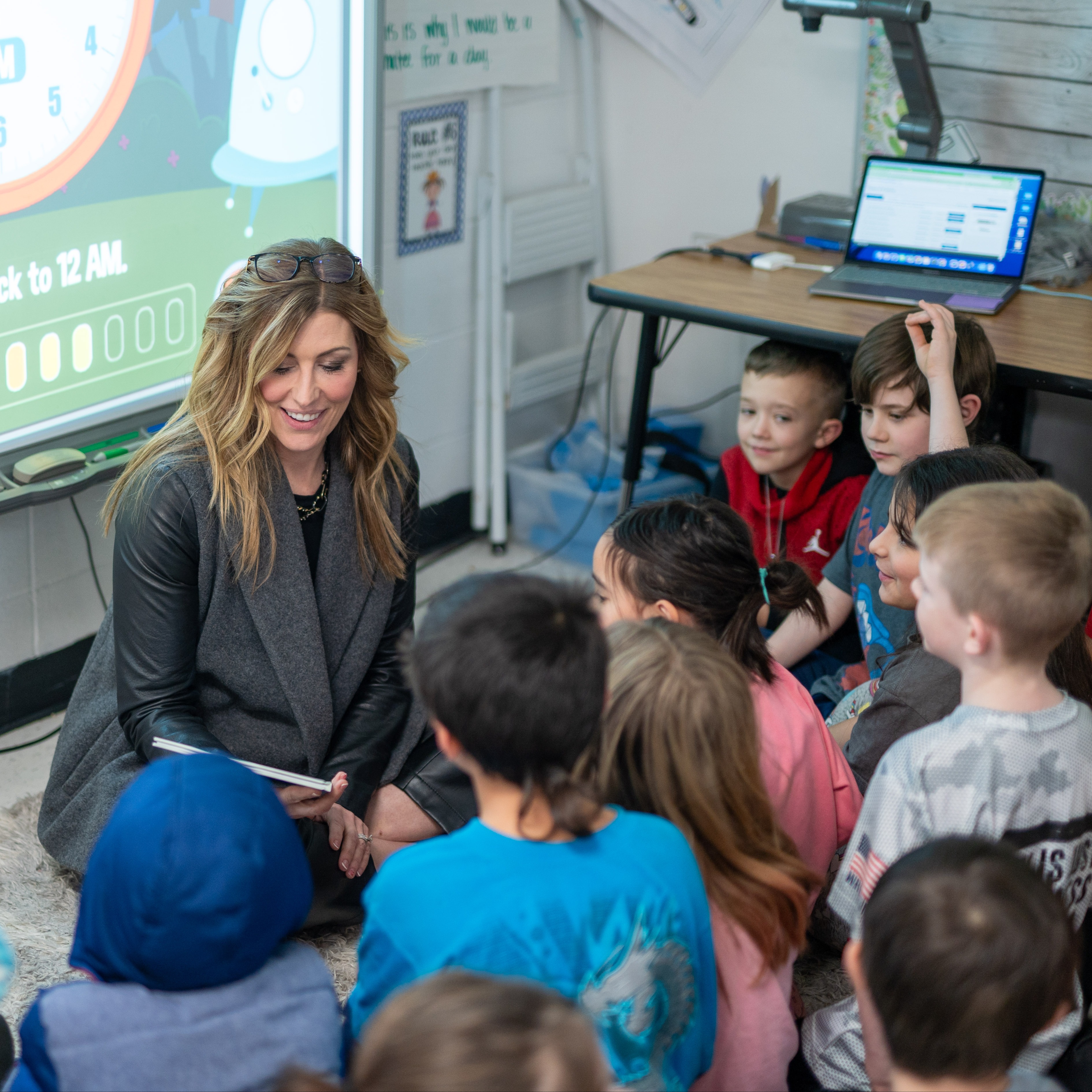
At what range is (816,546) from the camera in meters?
2.25

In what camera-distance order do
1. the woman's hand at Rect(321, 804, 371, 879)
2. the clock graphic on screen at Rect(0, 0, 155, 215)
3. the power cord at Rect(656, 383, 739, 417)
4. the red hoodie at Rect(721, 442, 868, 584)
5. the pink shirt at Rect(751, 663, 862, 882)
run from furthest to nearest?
the power cord at Rect(656, 383, 739, 417)
the red hoodie at Rect(721, 442, 868, 584)
the clock graphic on screen at Rect(0, 0, 155, 215)
the woman's hand at Rect(321, 804, 371, 879)
the pink shirt at Rect(751, 663, 862, 882)

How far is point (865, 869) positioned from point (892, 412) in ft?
3.21

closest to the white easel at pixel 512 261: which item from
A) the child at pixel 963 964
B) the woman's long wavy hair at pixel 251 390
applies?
the woman's long wavy hair at pixel 251 390

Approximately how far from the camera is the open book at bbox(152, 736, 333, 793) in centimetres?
144

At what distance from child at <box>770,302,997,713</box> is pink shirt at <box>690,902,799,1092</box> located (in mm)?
776

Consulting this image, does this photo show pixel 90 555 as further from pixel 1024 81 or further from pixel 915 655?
pixel 1024 81

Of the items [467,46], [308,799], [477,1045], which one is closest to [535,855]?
[477,1045]

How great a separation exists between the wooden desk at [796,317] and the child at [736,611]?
2.65ft

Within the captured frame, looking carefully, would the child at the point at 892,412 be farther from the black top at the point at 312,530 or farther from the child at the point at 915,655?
the black top at the point at 312,530

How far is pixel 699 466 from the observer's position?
3059mm

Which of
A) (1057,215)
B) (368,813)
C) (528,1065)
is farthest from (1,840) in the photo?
(1057,215)

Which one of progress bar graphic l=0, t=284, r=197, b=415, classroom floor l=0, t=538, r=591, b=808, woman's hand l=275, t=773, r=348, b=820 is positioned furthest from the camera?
classroom floor l=0, t=538, r=591, b=808

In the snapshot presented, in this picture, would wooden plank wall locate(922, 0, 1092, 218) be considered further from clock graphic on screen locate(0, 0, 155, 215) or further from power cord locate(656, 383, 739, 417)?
clock graphic on screen locate(0, 0, 155, 215)

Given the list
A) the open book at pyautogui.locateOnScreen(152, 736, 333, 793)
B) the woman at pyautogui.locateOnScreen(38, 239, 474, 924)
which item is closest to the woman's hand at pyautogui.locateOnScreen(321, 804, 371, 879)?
the woman at pyautogui.locateOnScreen(38, 239, 474, 924)
